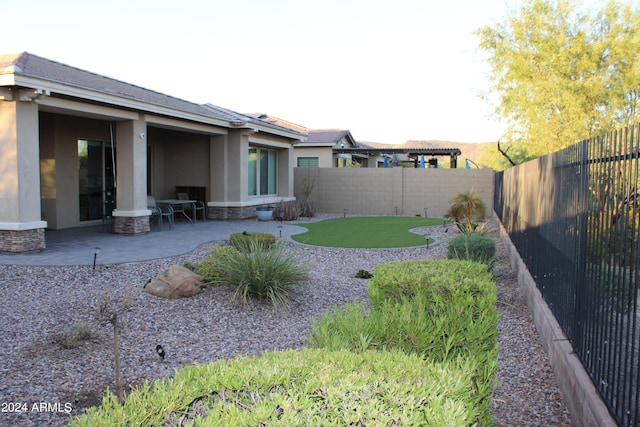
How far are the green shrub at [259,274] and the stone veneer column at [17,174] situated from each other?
473cm

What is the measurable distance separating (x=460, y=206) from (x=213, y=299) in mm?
10843

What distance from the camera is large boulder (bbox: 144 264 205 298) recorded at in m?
7.18

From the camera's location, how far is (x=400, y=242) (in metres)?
13.7

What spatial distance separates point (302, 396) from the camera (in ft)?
7.51

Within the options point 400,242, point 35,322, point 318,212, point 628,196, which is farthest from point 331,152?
point 628,196

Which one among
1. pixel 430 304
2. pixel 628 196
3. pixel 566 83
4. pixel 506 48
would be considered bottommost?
pixel 430 304

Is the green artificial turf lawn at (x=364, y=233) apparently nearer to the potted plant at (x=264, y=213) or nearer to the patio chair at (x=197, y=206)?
the potted plant at (x=264, y=213)

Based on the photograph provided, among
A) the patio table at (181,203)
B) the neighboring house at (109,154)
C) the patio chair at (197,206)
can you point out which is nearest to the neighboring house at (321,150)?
the neighboring house at (109,154)

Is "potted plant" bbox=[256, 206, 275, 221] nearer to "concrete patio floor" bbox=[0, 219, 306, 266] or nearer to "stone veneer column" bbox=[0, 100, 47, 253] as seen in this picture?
"concrete patio floor" bbox=[0, 219, 306, 266]

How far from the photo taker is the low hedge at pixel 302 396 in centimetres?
209

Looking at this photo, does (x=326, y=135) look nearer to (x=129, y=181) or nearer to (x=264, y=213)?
(x=264, y=213)

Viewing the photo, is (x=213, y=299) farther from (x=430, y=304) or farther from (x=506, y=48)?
(x=506, y=48)

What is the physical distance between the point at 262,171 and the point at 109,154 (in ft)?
21.4

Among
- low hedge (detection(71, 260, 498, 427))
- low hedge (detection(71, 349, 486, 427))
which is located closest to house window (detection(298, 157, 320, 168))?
low hedge (detection(71, 260, 498, 427))
